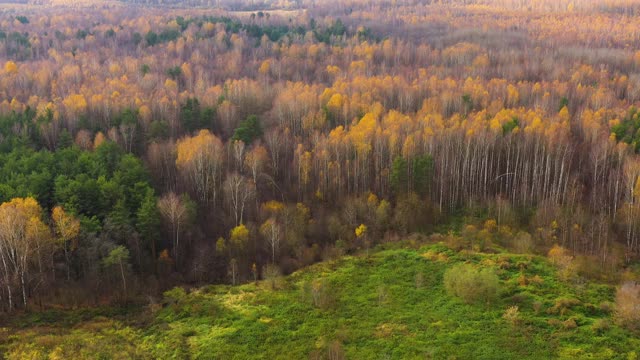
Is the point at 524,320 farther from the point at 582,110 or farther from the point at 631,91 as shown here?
the point at 631,91

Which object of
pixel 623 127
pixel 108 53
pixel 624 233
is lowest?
pixel 624 233

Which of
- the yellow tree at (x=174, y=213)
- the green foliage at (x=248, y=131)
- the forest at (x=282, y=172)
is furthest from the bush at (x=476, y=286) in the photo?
the green foliage at (x=248, y=131)

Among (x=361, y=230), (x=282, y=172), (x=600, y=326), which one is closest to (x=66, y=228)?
(x=361, y=230)

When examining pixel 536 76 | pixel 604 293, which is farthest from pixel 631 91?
pixel 604 293

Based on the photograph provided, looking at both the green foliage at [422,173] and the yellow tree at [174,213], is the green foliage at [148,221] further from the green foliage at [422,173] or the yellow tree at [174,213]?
the green foliage at [422,173]

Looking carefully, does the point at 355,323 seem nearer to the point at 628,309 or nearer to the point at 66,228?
the point at 628,309

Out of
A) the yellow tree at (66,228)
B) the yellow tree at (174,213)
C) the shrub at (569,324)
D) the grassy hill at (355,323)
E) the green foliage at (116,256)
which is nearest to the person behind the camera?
the grassy hill at (355,323)

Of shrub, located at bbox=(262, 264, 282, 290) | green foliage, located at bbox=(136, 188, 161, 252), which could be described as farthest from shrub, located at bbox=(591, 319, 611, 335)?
green foliage, located at bbox=(136, 188, 161, 252)
